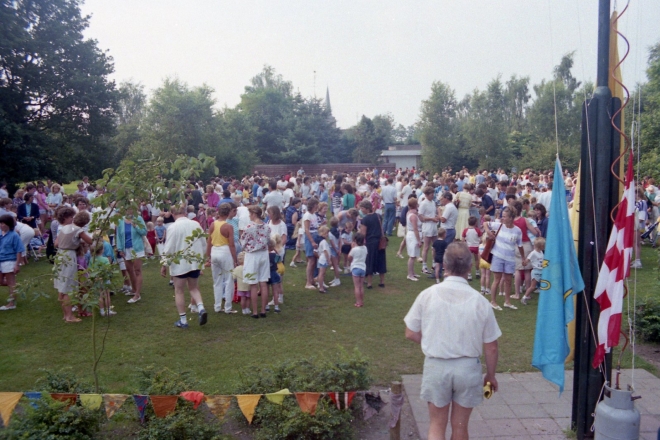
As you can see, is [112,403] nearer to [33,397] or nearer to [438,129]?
A: [33,397]

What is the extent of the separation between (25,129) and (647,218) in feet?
91.4

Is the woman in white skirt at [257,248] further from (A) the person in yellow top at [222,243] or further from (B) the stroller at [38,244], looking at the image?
(B) the stroller at [38,244]

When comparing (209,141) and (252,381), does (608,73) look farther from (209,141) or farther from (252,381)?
(209,141)

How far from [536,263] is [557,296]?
555cm

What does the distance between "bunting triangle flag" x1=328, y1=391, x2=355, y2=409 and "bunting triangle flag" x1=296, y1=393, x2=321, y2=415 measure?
182mm

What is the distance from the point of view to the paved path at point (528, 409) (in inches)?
187

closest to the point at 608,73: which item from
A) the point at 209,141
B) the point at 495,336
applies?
the point at 495,336

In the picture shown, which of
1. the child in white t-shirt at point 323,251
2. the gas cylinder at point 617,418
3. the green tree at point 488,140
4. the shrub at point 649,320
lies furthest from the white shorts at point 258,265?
the green tree at point 488,140

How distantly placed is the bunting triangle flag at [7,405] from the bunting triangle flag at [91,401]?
1.78ft

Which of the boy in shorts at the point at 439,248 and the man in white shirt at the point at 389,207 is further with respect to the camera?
the man in white shirt at the point at 389,207

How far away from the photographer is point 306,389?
4738 millimetres

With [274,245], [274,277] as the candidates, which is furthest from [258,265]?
[274,245]

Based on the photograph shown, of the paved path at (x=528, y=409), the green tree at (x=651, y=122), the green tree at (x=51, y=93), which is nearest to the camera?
the paved path at (x=528, y=409)

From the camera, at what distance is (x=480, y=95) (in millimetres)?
50250
